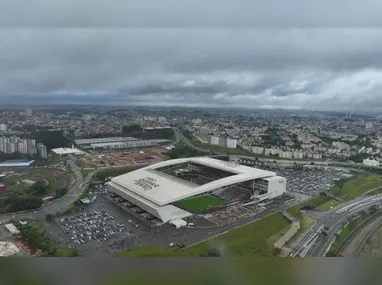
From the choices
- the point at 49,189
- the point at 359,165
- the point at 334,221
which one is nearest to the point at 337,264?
the point at 334,221

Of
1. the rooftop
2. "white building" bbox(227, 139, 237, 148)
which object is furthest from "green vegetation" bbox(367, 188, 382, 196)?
the rooftop

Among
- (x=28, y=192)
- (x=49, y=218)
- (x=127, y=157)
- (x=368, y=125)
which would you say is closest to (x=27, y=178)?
(x=28, y=192)

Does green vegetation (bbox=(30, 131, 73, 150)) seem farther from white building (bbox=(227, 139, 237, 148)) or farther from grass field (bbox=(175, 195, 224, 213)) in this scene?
white building (bbox=(227, 139, 237, 148))

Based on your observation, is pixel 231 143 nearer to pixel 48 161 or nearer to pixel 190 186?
pixel 190 186

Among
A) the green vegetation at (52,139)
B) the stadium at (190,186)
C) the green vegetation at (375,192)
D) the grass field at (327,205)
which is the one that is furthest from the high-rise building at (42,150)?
the green vegetation at (375,192)

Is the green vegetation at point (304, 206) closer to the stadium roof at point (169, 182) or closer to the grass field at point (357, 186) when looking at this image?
the grass field at point (357, 186)
